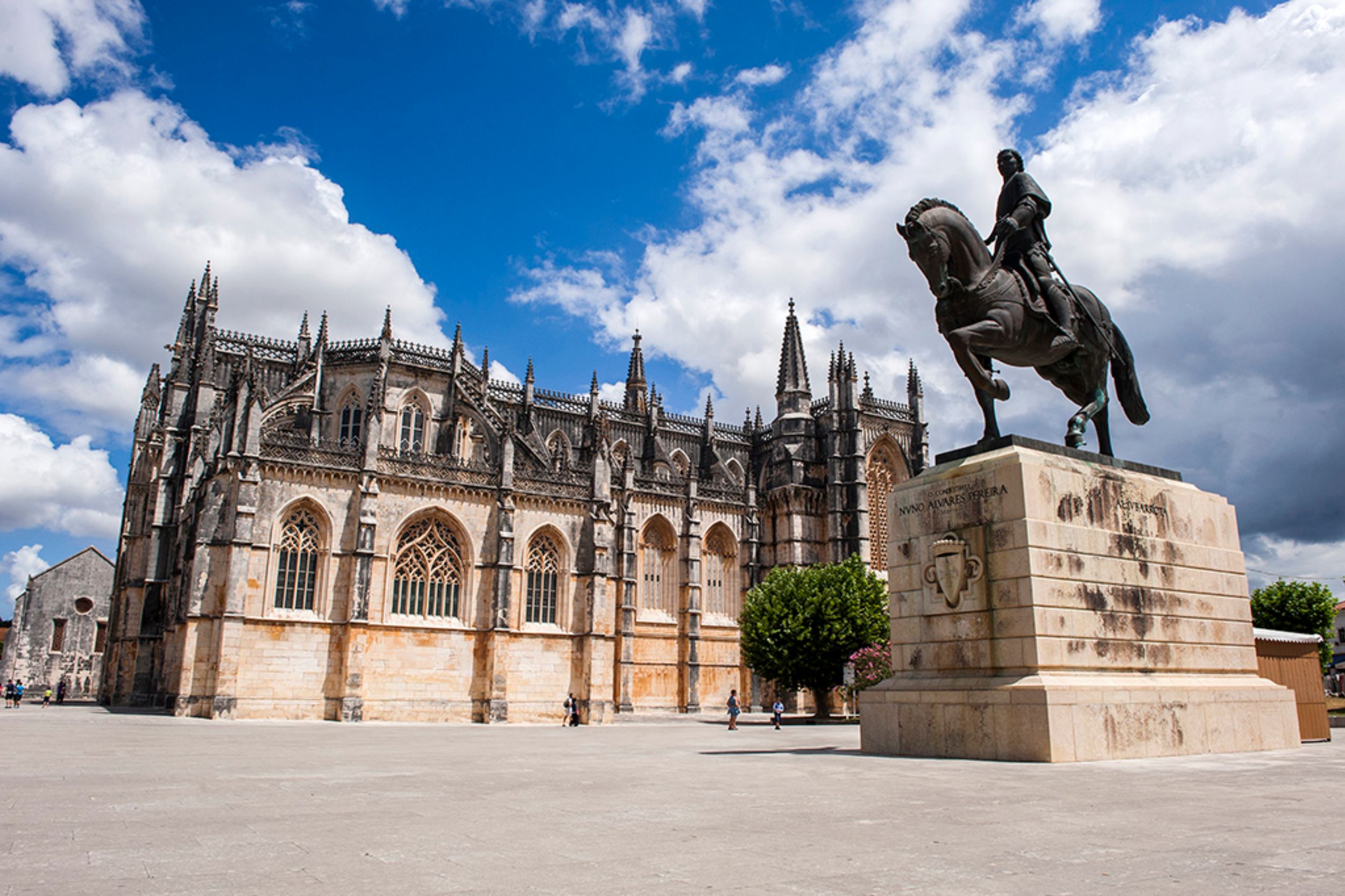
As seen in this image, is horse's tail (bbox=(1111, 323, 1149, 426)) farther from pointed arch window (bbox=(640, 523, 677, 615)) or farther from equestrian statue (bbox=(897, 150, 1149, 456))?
pointed arch window (bbox=(640, 523, 677, 615))

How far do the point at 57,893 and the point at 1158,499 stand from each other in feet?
42.0

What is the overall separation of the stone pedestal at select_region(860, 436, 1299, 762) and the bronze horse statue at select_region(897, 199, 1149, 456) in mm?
985

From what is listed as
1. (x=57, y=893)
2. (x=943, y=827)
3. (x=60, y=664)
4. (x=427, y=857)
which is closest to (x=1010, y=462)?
→ (x=943, y=827)

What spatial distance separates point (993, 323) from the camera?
1219cm

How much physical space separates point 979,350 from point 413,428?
35.3 meters

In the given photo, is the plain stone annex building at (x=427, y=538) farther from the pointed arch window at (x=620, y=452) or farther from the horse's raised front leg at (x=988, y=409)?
the horse's raised front leg at (x=988, y=409)

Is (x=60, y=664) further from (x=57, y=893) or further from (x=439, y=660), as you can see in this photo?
(x=57, y=893)

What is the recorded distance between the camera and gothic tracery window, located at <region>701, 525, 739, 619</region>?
48469 millimetres

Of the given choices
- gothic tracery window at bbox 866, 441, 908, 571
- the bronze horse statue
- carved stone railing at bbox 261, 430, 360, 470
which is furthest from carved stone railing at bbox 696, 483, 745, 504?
the bronze horse statue

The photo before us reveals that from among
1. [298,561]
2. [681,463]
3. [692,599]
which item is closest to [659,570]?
[692,599]

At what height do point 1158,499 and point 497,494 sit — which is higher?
point 497,494

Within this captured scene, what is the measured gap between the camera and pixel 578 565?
1524 inches

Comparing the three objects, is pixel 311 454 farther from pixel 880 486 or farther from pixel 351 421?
pixel 880 486

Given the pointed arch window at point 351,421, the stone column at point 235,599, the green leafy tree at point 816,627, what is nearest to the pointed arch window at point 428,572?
the stone column at point 235,599
